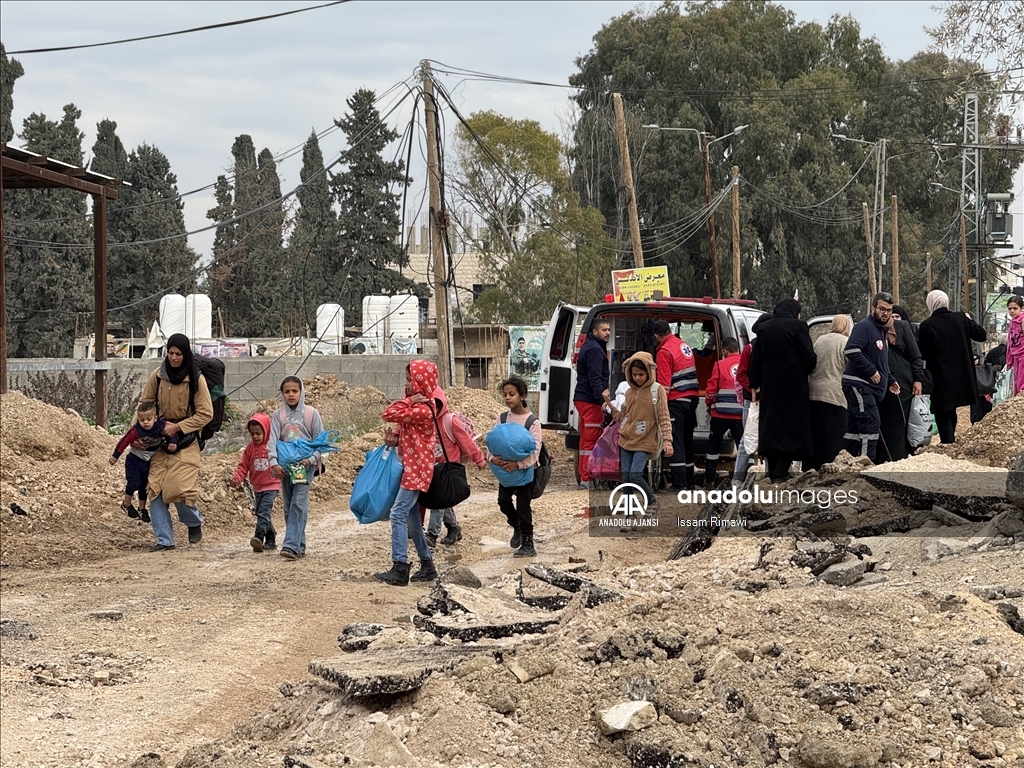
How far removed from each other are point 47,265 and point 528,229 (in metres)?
16.2

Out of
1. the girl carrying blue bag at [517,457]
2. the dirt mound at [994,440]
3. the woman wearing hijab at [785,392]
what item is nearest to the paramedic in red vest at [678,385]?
the woman wearing hijab at [785,392]

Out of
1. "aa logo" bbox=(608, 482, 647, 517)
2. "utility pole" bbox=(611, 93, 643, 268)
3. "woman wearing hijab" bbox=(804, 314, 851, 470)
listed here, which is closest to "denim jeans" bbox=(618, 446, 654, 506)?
"aa logo" bbox=(608, 482, 647, 517)

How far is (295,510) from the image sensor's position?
10242mm

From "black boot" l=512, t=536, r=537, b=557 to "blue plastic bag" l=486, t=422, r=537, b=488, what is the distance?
0.65 meters

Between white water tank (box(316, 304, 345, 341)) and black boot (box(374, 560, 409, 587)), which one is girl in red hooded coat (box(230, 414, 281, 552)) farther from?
white water tank (box(316, 304, 345, 341))

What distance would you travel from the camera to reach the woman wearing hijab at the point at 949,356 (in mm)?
12758

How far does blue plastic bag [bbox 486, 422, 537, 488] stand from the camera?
960cm

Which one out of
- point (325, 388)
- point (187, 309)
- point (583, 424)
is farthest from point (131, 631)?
point (187, 309)

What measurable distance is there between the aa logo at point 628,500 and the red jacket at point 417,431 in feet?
7.45

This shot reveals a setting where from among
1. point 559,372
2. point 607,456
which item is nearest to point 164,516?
point 607,456

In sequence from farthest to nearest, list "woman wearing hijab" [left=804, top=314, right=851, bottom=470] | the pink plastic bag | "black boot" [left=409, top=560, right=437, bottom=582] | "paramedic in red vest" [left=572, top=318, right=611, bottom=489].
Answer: "paramedic in red vest" [left=572, top=318, right=611, bottom=489], the pink plastic bag, "woman wearing hijab" [left=804, top=314, right=851, bottom=470], "black boot" [left=409, top=560, right=437, bottom=582]

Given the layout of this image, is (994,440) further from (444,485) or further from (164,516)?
(164,516)

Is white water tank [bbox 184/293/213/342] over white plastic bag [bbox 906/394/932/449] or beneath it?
over

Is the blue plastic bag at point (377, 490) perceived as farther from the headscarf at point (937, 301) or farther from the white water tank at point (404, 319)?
the white water tank at point (404, 319)
